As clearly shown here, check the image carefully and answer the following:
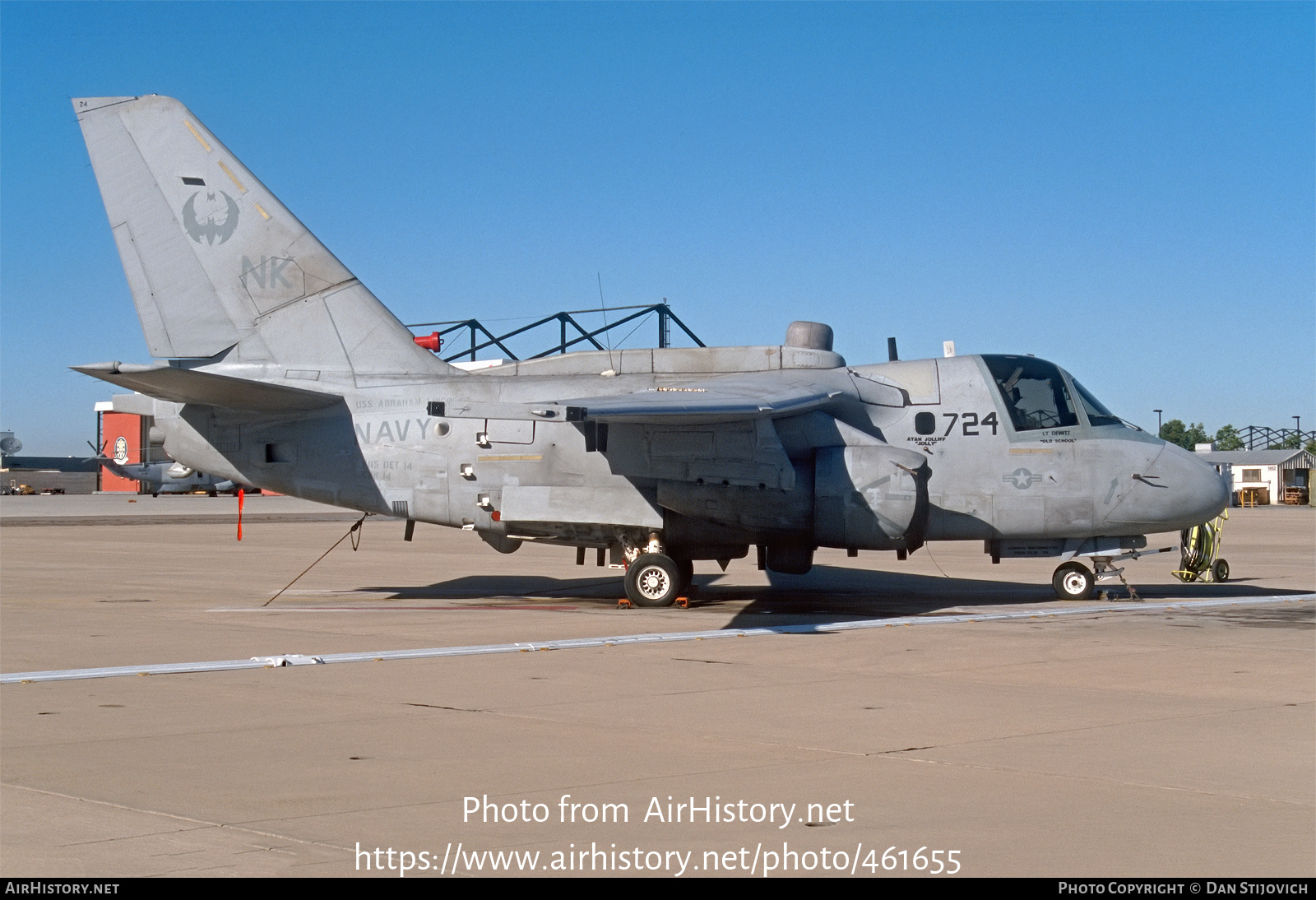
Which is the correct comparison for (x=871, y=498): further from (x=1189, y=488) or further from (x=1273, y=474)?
(x=1273, y=474)

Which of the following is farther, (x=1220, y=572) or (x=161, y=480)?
(x=161, y=480)

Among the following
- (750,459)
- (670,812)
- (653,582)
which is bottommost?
(653,582)

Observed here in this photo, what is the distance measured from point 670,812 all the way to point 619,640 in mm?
6878

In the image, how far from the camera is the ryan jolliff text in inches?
214

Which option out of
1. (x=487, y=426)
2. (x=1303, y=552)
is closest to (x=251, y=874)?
(x=487, y=426)

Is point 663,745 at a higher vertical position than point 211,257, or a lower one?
lower

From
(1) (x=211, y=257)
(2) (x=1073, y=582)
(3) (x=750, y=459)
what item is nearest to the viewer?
(3) (x=750, y=459)

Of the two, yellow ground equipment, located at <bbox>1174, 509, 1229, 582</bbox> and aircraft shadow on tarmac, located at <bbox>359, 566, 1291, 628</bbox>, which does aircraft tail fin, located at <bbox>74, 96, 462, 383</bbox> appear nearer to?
aircraft shadow on tarmac, located at <bbox>359, 566, 1291, 628</bbox>

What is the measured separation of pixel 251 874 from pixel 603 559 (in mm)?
13233

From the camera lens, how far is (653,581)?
53.7 feet

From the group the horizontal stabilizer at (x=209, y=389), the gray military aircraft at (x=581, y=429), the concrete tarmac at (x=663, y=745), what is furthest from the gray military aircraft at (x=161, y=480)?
the concrete tarmac at (x=663, y=745)

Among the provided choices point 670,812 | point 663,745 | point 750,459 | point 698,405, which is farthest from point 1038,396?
point 670,812

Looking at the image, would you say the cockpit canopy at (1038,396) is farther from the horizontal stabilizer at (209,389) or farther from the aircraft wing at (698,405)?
the horizontal stabilizer at (209,389)

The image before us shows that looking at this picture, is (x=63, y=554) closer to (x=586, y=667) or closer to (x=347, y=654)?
(x=347, y=654)
